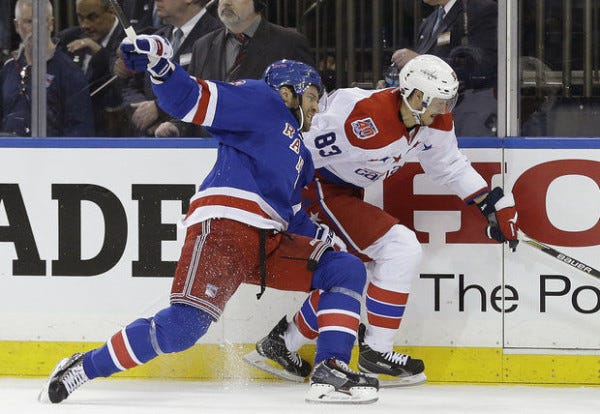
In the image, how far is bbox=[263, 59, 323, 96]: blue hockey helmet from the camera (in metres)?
3.81

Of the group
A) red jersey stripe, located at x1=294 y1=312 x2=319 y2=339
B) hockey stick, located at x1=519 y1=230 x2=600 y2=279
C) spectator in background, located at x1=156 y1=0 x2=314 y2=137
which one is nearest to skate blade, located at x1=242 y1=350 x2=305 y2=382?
red jersey stripe, located at x1=294 y1=312 x2=319 y2=339

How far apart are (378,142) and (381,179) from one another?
0.18 m

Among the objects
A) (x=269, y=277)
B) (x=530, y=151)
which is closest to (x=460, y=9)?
(x=530, y=151)

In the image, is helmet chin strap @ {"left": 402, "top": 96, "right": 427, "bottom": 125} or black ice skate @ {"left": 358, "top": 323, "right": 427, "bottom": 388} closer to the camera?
helmet chin strap @ {"left": 402, "top": 96, "right": 427, "bottom": 125}

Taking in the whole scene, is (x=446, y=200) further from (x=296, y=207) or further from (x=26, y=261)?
(x=26, y=261)

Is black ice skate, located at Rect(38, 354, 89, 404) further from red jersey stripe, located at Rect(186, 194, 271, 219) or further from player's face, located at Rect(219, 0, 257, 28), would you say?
player's face, located at Rect(219, 0, 257, 28)

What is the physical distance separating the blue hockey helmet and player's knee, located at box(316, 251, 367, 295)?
19.4 inches

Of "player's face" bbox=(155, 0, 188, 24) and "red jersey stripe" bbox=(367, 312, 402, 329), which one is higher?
"player's face" bbox=(155, 0, 188, 24)

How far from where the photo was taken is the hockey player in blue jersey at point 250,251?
12.1 ft

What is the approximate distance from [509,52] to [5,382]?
194 cm

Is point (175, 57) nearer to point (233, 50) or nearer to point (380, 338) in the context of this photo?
point (233, 50)

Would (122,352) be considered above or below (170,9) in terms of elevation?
below

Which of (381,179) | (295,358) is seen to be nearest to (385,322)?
(295,358)

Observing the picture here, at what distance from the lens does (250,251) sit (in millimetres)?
3787
